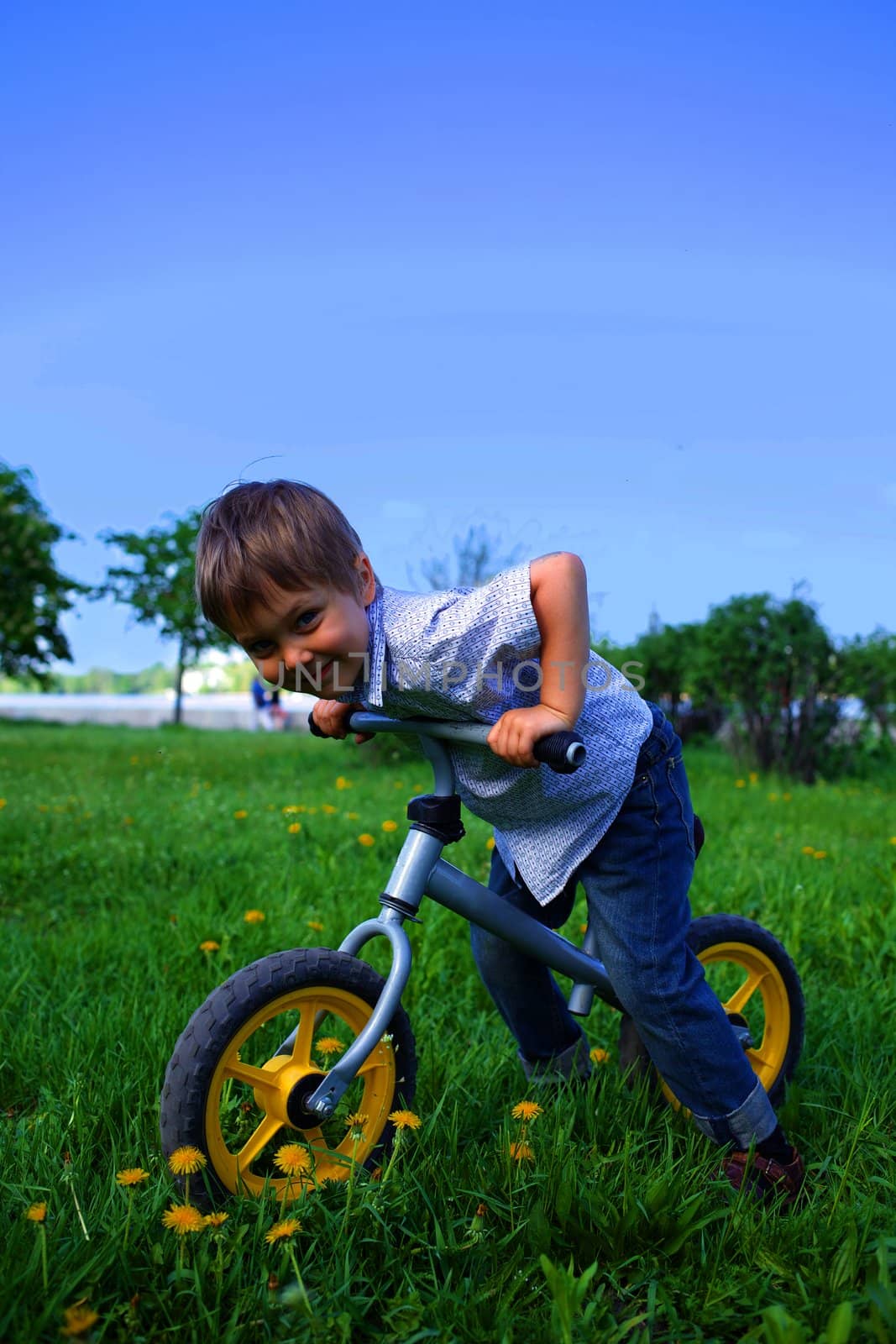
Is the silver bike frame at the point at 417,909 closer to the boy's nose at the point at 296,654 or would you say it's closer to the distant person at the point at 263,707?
the boy's nose at the point at 296,654

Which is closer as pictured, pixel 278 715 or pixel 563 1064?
pixel 563 1064

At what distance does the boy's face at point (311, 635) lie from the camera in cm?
174

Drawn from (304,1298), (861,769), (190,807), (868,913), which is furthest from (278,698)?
(304,1298)

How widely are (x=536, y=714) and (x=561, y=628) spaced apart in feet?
0.58

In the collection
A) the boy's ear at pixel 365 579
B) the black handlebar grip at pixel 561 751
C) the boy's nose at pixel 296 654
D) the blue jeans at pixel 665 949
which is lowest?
the blue jeans at pixel 665 949

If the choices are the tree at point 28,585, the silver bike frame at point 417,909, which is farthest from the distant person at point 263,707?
the silver bike frame at point 417,909

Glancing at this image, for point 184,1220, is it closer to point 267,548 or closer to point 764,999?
point 267,548

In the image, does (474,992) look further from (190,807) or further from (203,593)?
(190,807)

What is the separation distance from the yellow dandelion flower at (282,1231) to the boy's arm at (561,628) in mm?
790

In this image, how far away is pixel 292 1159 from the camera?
1.71 meters

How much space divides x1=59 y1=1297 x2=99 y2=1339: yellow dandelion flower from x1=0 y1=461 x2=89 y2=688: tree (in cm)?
Answer: 2421

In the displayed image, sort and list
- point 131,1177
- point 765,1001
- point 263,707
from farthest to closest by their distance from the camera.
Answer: point 263,707 → point 765,1001 → point 131,1177

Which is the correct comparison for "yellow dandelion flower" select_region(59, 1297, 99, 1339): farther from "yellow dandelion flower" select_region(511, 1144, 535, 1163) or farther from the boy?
the boy

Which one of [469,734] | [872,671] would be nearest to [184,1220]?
[469,734]
